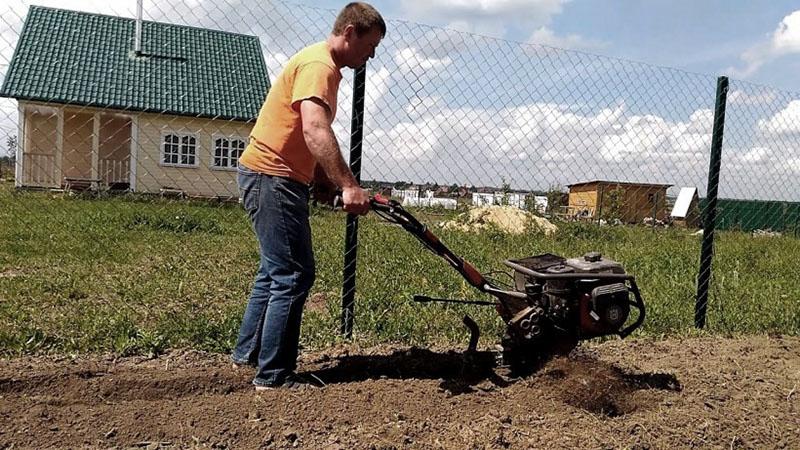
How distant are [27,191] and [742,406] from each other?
40.0 ft

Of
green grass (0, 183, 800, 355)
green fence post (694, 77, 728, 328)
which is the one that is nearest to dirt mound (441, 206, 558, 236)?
green grass (0, 183, 800, 355)

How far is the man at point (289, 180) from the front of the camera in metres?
3.45

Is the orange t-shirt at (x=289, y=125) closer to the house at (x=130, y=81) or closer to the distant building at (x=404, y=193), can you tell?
the distant building at (x=404, y=193)

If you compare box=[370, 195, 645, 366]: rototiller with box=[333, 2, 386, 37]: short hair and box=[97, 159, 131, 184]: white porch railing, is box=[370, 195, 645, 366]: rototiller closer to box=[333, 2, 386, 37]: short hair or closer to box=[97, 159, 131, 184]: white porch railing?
box=[333, 2, 386, 37]: short hair

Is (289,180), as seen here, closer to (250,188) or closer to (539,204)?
(250,188)

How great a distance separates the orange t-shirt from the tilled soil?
1.16 metres

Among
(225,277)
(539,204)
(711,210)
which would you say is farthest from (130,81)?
(711,210)

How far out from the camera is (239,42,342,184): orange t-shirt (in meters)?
3.43

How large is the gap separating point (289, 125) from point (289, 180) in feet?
0.92

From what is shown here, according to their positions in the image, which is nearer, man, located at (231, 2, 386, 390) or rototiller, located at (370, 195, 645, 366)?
man, located at (231, 2, 386, 390)

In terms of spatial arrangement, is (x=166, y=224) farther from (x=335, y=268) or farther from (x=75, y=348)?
(x=75, y=348)

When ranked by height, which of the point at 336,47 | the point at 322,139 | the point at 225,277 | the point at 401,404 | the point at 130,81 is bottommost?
the point at 401,404

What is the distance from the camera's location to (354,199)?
341 cm

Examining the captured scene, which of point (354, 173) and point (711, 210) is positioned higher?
point (354, 173)
